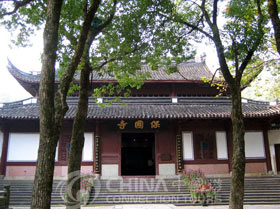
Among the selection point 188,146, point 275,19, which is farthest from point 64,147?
point 275,19

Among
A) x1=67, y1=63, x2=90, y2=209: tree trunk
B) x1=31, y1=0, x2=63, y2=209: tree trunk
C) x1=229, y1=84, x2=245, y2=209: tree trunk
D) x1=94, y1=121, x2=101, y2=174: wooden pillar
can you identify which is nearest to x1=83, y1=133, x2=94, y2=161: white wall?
x1=94, y1=121, x2=101, y2=174: wooden pillar

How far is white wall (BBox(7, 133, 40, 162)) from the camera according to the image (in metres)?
11.9

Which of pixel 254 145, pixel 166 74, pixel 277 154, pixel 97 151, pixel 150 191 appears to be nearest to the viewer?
pixel 150 191

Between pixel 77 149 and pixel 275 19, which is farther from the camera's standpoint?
pixel 275 19

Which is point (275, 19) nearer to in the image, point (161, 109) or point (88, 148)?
point (161, 109)

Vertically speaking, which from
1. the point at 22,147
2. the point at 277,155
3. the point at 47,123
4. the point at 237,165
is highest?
the point at 22,147

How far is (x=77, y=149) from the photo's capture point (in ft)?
17.4

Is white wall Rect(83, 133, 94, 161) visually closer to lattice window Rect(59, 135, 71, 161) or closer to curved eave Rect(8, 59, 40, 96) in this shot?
lattice window Rect(59, 135, 71, 161)

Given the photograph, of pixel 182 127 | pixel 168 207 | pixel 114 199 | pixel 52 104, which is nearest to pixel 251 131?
pixel 182 127

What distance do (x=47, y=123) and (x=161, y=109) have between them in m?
9.38

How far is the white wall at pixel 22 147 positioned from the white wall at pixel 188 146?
7.19 meters

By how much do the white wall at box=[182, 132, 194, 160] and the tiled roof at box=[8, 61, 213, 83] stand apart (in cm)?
307

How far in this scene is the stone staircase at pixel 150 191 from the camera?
9.40 m

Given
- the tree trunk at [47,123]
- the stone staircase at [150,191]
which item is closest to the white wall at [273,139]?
the stone staircase at [150,191]
